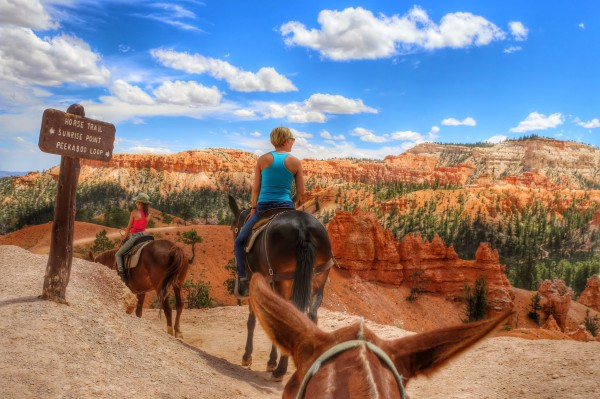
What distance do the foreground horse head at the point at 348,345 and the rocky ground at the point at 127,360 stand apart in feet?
10.8

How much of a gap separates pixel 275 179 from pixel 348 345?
15.3 feet

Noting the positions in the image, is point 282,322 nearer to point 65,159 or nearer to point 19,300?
point 19,300

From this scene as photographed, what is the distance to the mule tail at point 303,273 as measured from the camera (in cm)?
496

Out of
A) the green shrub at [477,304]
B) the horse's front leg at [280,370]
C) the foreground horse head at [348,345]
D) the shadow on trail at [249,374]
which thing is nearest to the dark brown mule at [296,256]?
the horse's front leg at [280,370]

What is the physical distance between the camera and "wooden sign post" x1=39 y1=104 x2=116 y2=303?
218 inches

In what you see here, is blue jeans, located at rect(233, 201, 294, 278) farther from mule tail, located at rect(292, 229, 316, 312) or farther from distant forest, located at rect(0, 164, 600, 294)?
distant forest, located at rect(0, 164, 600, 294)

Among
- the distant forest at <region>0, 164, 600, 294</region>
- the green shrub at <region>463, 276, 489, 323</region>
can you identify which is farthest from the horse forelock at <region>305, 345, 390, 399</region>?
the distant forest at <region>0, 164, 600, 294</region>

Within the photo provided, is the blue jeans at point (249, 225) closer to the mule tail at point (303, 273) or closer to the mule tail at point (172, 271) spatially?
the mule tail at point (303, 273)

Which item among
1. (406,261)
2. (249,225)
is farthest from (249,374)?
(406,261)

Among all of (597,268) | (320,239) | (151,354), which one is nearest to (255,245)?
(320,239)

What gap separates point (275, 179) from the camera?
583cm

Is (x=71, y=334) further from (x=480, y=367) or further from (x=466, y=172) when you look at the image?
(x=466, y=172)

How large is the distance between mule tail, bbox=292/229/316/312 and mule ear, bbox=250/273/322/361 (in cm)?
350

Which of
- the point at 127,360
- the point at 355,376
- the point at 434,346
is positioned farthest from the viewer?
the point at 127,360
